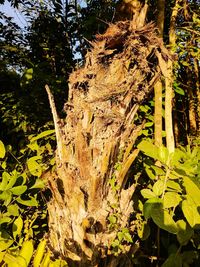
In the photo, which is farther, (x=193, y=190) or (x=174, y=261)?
(x=174, y=261)

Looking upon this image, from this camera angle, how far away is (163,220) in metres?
1.64

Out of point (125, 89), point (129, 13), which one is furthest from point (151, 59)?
point (129, 13)

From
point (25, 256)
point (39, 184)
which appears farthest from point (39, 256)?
point (39, 184)

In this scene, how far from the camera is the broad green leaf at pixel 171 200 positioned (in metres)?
1.69

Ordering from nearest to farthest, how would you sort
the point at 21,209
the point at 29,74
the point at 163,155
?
the point at 163,155, the point at 21,209, the point at 29,74

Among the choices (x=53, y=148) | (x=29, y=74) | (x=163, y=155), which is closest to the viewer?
(x=163, y=155)

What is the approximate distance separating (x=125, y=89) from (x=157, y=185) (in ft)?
2.00

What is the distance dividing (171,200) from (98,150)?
0.47 m

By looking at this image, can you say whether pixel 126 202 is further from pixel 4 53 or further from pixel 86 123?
pixel 4 53

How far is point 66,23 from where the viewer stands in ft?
16.1

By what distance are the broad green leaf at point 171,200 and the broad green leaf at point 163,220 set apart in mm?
44

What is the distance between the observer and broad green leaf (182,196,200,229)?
5.36 feet

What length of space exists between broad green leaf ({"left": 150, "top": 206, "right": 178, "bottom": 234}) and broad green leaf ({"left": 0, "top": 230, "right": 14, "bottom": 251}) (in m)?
0.76

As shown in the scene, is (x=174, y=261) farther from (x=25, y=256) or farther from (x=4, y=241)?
(x=4, y=241)
